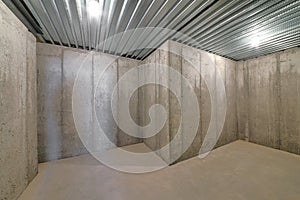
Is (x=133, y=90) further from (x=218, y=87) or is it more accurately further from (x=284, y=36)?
(x=284, y=36)

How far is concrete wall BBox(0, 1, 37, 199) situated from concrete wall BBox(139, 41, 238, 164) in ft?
7.61

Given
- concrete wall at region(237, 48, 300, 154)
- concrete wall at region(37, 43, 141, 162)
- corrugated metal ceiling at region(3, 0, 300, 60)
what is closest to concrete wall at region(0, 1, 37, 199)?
corrugated metal ceiling at region(3, 0, 300, 60)

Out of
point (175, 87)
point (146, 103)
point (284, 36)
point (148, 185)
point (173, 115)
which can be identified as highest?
point (284, 36)

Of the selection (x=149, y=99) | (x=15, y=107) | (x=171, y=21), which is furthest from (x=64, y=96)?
(x=171, y=21)

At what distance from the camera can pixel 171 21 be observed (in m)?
2.18

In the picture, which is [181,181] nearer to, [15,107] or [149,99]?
[149,99]

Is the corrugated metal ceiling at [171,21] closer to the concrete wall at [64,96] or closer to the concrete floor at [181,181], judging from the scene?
the concrete wall at [64,96]

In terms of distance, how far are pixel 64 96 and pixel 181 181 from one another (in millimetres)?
2955

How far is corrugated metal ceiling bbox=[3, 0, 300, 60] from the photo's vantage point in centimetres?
183

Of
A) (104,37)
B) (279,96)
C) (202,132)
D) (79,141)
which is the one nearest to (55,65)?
(104,37)

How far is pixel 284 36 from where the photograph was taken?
8.79 feet

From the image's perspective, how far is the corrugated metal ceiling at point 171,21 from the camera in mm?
1827

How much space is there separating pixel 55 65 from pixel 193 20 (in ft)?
9.66

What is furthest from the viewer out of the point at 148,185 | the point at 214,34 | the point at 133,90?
the point at 133,90
